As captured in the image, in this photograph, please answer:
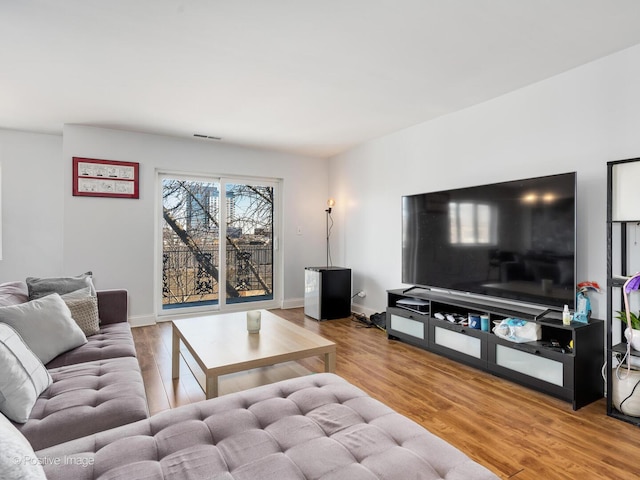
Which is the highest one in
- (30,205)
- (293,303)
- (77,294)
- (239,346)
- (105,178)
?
(105,178)

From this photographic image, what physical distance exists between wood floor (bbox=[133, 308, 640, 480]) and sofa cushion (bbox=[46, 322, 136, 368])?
0.41m

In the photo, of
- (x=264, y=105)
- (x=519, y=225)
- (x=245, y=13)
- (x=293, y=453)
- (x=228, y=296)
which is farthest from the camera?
(x=228, y=296)

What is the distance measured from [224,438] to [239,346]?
107 cm

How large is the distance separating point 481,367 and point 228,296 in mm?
3394

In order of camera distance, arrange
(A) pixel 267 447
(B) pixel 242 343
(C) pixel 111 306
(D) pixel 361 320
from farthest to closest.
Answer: (D) pixel 361 320, (C) pixel 111 306, (B) pixel 242 343, (A) pixel 267 447

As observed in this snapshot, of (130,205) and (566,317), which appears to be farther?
(130,205)

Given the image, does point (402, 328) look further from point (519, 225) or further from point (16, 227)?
point (16, 227)

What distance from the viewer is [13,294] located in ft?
7.55

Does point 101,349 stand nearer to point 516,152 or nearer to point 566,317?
point 566,317

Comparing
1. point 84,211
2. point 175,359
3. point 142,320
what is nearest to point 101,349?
point 175,359

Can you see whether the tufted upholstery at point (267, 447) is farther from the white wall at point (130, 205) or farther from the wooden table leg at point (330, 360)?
the white wall at point (130, 205)

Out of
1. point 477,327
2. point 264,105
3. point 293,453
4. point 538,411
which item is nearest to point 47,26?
point 264,105

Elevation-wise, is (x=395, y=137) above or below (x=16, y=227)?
above

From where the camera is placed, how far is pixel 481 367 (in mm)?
2717
